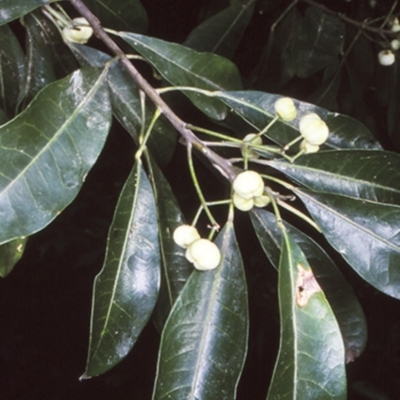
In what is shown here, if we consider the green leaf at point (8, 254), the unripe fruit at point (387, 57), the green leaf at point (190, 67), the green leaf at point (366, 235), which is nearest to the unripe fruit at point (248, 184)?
the green leaf at point (366, 235)

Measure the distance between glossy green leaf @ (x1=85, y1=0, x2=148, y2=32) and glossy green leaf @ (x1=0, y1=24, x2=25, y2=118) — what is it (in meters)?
0.16

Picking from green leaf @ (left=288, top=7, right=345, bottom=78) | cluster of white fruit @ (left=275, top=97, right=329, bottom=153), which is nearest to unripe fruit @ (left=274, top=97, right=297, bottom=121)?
cluster of white fruit @ (left=275, top=97, right=329, bottom=153)

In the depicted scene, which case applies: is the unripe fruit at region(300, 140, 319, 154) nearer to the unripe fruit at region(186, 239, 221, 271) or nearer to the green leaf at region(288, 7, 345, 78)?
the unripe fruit at region(186, 239, 221, 271)

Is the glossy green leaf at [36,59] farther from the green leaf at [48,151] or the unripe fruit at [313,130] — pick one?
the unripe fruit at [313,130]

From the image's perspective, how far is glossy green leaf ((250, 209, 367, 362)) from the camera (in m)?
0.89

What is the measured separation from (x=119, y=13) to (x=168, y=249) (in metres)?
0.47

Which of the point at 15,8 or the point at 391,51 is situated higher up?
the point at 15,8

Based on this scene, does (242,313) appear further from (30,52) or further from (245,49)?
(245,49)

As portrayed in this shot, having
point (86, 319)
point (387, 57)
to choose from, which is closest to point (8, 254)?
point (387, 57)

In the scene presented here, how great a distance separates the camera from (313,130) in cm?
81

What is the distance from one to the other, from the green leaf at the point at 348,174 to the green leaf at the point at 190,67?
183mm

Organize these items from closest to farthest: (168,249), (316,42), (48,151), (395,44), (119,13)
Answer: (48,151) → (168,249) → (119,13) → (316,42) → (395,44)

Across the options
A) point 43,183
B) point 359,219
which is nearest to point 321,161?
point 359,219

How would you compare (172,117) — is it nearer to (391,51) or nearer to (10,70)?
(10,70)
